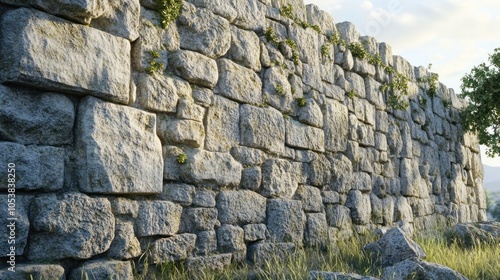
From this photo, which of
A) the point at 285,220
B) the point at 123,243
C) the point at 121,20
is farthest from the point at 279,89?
the point at 123,243

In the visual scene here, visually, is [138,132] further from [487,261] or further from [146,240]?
[487,261]

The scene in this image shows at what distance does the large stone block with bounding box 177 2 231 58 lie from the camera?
13.2 feet

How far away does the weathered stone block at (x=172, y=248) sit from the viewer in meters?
3.54

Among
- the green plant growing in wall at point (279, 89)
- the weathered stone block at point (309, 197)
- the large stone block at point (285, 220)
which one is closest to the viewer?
the large stone block at point (285, 220)

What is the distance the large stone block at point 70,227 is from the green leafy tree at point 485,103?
7.98 meters

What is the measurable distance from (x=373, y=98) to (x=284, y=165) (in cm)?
243

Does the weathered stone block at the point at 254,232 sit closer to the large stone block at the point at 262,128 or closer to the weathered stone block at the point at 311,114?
the large stone block at the point at 262,128

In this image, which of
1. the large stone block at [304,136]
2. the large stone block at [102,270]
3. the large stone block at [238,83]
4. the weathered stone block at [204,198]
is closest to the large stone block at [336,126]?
the large stone block at [304,136]

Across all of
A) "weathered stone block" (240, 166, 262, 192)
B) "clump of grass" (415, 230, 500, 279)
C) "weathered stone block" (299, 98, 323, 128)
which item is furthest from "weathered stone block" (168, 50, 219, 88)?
"clump of grass" (415, 230, 500, 279)

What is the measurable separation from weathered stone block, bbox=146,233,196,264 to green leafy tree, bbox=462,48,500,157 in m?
7.29

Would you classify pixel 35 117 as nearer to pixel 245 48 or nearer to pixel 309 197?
pixel 245 48

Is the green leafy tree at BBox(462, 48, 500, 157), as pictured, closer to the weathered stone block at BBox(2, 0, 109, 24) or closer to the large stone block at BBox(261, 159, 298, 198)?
the large stone block at BBox(261, 159, 298, 198)

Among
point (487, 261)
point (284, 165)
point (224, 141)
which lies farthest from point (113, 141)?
point (487, 261)

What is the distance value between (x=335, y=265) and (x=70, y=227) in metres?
2.29
